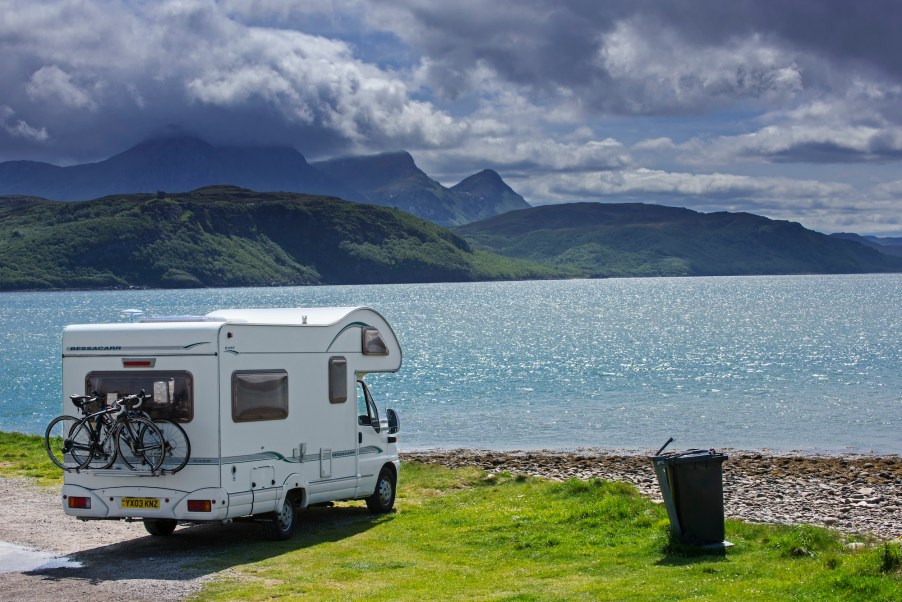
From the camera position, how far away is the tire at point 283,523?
16.3 metres

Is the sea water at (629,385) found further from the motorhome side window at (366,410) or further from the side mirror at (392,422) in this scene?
the motorhome side window at (366,410)

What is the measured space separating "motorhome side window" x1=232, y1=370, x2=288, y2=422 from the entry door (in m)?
2.39

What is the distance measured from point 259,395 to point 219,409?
35.6 inches

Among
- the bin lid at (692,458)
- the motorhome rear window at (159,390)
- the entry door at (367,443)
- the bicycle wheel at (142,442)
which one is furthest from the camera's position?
the entry door at (367,443)

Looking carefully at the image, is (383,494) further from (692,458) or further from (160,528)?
(692,458)

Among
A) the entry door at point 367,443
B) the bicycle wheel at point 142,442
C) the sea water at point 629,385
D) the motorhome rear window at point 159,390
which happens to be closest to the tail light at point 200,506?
the bicycle wheel at point 142,442

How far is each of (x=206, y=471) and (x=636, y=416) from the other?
3331cm

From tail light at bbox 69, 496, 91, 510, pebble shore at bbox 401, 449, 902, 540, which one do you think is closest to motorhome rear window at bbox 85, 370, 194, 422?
tail light at bbox 69, 496, 91, 510

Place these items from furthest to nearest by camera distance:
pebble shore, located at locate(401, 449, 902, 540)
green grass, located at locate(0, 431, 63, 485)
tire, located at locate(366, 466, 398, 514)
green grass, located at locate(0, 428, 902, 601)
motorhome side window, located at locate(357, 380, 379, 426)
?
green grass, located at locate(0, 431, 63, 485), pebble shore, located at locate(401, 449, 902, 540), tire, located at locate(366, 466, 398, 514), motorhome side window, located at locate(357, 380, 379, 426), green grass, located at locate(0, 428, 902, 601)

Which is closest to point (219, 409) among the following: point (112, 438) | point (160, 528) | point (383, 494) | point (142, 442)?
point (142, 442)

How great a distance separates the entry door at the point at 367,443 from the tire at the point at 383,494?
0.26 metres

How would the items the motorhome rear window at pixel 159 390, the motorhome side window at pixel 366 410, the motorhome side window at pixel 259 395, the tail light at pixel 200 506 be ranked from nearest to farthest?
the tail light at pixel 200 506, the motorhome rear window at pixel 159 390, the motorhome side window at pixel 259 395, the motorhome side window at pixel 366 410

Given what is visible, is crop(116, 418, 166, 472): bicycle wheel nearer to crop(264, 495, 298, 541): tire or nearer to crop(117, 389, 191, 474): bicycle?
crop(117, 389, 191, 474): bicycle

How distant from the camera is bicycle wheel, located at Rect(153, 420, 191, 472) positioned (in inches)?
585
